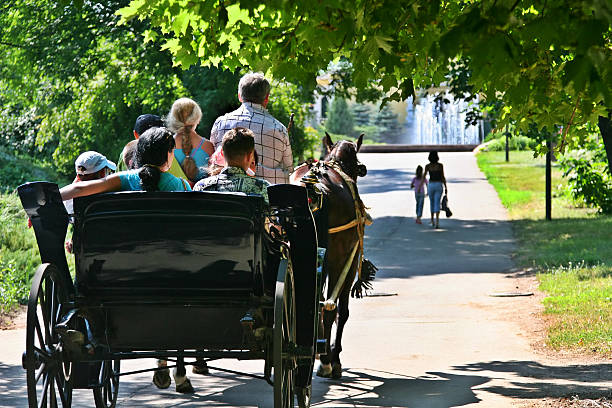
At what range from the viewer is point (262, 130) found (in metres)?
8.06

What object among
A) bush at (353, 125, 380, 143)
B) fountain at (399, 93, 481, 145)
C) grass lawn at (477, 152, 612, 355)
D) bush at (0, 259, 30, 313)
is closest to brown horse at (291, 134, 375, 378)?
grass lawn at (477, 152, 612, 355)

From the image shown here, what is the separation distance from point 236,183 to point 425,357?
11.8 feet

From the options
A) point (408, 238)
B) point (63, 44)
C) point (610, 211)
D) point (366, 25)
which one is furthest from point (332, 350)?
point (610, 211)

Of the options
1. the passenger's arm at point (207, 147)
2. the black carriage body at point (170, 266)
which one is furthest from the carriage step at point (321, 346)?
the passenger's arm at point (207, 147)

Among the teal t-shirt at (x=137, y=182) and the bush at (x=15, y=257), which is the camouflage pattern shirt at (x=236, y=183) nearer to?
the teal t-shirt at (x=137, y=182)

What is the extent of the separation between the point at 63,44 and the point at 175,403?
14419 mm

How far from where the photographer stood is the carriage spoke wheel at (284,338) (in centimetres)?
563

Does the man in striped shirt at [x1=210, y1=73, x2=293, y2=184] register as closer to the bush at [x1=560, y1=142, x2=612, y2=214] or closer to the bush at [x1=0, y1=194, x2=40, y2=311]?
the bush at [x1=0, y1=194, x2=40, y2=311]

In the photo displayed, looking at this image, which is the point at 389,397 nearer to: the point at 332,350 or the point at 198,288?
A: the point at 332,350

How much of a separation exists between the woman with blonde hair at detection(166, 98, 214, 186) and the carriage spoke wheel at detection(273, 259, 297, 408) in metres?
2.37

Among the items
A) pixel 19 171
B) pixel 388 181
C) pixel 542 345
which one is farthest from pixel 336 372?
pixel 388 181

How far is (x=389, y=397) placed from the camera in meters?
7.90

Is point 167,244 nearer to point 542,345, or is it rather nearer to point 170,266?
point 170,266

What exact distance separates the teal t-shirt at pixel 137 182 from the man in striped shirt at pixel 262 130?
147 cm
